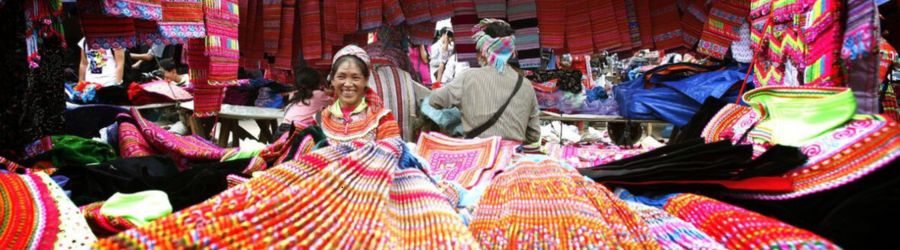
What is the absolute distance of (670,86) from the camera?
4793 mm

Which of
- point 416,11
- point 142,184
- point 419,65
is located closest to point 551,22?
point 416,11

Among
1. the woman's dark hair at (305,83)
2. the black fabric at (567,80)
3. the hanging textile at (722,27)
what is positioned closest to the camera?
the hanging textile at (722,27)

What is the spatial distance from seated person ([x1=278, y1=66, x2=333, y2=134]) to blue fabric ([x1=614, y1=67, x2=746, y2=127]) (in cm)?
259

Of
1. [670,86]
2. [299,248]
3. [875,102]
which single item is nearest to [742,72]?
[670,86]

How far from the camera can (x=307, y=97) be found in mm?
4742

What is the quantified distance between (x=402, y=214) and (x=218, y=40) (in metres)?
2.71

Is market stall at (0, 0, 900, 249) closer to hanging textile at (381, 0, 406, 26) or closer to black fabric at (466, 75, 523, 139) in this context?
black fabric at (466, 75, 523, 139)

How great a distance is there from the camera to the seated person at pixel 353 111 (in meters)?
3.40

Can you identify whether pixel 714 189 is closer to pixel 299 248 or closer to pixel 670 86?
pixel 299 248

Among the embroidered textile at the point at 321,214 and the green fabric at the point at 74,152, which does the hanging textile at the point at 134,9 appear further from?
the embroidered textile at the point at 321,214

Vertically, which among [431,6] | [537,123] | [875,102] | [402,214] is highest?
[431,6]

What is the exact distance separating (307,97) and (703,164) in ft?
13.2

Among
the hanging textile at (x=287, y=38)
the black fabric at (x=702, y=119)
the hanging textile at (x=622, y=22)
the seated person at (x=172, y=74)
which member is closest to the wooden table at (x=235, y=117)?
the hanging textile at (x=287, y=38)

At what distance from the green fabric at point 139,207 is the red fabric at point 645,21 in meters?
4.72
